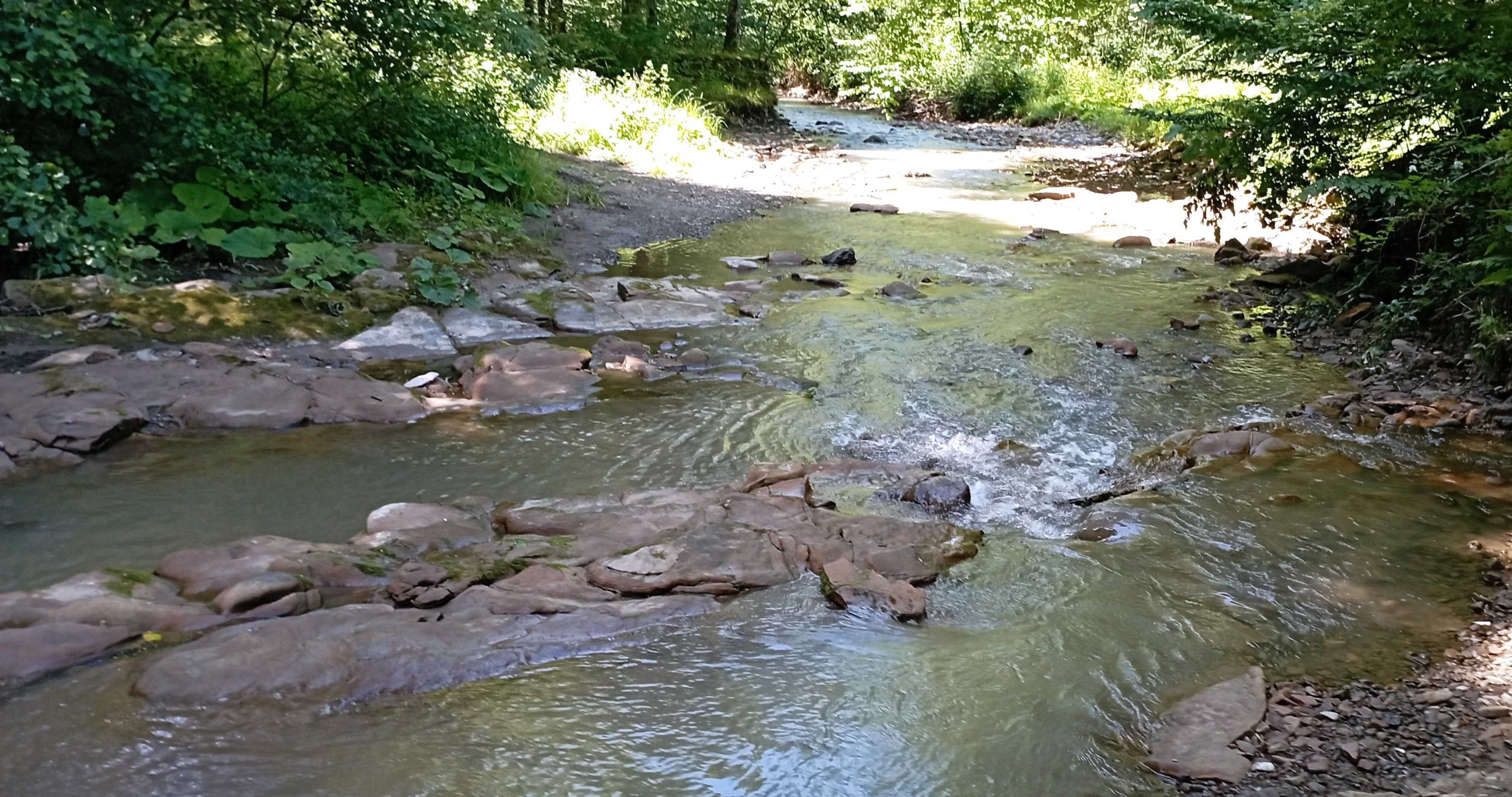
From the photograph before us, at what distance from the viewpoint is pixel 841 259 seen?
1044 cm

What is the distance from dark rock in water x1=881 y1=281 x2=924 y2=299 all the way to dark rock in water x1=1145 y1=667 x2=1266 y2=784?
19.4 feet

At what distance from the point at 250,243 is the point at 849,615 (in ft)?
19.3

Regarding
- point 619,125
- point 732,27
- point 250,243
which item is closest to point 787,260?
point 250,243

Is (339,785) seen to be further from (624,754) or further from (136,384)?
(136,384)

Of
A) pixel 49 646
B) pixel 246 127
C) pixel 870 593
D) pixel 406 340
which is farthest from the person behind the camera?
pixel 246 127

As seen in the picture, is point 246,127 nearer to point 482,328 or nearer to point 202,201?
point 202,201

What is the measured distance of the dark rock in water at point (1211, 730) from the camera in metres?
3.03

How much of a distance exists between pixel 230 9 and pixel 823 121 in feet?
60.5

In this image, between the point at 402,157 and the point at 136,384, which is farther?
the point at 402,157

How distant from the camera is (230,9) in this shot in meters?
8.09

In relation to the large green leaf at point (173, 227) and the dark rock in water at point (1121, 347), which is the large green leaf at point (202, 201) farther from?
the dark rock in water at point (1121, 347)

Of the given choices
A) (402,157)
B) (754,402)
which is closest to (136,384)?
(754,402)

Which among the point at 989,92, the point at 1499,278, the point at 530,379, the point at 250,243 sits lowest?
the point at 530,379

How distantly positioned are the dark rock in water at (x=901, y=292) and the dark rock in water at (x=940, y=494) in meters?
4.26
